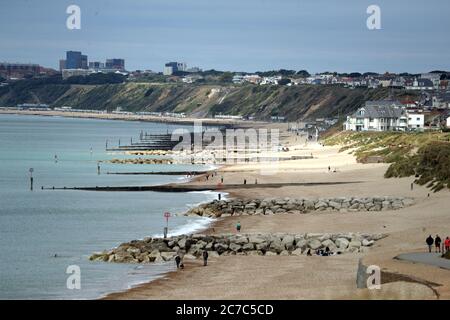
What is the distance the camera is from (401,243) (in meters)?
38.7

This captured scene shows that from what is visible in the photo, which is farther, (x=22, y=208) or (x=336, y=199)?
(x=22, y=208)

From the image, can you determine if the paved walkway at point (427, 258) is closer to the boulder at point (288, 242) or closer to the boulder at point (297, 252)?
the boulder at point (297, 252)

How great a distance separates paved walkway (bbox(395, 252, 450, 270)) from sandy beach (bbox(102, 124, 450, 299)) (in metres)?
0.41

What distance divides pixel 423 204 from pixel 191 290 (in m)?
22.2

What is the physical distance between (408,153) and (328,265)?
42.0 m

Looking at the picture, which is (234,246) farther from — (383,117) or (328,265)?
(383,117)

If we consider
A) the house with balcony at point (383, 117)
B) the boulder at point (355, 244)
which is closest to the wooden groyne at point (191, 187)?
the boulder at point (355, 244)

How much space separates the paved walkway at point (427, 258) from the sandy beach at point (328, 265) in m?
0.41

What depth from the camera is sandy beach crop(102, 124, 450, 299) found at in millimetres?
28766

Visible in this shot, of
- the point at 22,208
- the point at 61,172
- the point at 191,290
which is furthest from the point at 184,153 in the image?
the point at 191,290

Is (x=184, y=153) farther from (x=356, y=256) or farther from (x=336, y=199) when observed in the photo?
(x=356, y=256)

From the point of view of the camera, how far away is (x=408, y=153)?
253 feet

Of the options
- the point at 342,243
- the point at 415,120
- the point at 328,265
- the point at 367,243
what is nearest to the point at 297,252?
the point at 342,243

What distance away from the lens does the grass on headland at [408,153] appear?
5859cm
